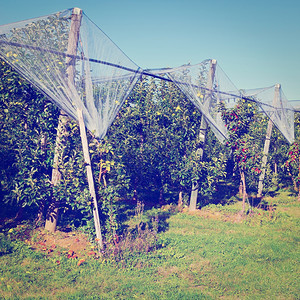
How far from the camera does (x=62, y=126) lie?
562 cm

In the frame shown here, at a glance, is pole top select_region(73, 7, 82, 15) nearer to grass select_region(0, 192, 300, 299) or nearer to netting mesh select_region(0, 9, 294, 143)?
netting mesh select_region(0, 9, 294, 143)

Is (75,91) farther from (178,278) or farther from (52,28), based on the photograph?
(178,278)

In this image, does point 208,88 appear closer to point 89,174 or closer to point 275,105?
point 275,105

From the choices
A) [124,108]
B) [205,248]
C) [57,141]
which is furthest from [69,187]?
[124,108]

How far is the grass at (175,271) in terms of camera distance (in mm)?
3961

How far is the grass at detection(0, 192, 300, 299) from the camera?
3.96m

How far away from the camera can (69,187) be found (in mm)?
5309

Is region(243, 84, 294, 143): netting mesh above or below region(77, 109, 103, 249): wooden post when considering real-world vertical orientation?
above

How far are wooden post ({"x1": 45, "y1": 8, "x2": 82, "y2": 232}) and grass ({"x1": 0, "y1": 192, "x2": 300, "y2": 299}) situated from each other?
825mm

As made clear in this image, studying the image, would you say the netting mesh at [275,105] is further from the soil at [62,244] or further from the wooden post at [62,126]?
the soil at [62,244]

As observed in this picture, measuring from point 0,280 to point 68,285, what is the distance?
38.9 inches

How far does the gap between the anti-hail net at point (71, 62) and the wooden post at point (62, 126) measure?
16 mm

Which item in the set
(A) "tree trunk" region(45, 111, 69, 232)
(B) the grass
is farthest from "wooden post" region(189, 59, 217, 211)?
(A) "tree trunk" region(45, 111, 69, 232)

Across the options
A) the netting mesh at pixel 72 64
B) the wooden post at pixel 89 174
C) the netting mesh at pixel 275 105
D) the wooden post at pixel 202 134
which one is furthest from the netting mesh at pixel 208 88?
the wooden post at pixel 89 174
